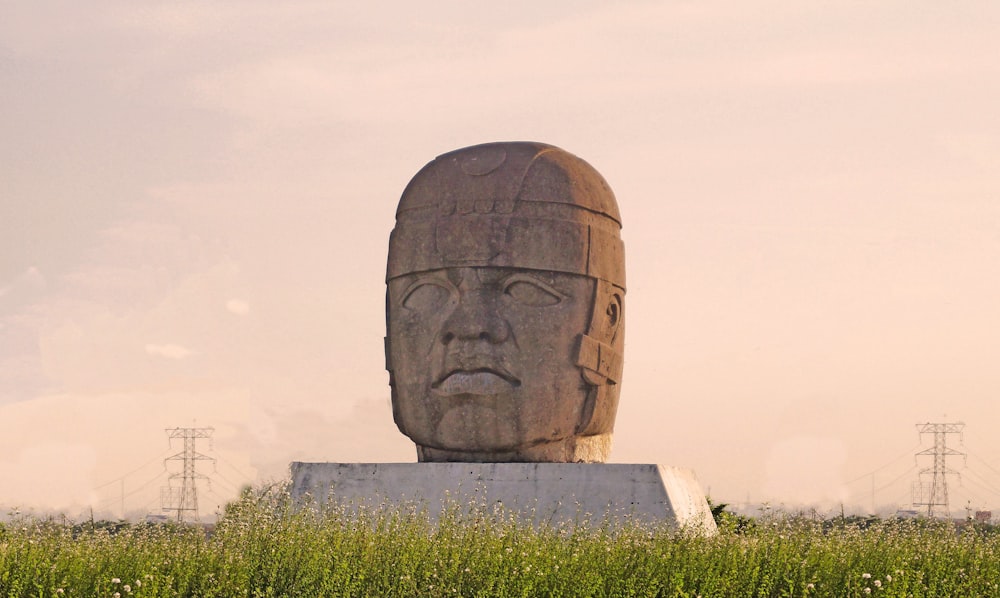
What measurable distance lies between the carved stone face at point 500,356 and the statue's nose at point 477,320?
0.4 inches

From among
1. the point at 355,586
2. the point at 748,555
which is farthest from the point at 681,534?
the point at 355,586

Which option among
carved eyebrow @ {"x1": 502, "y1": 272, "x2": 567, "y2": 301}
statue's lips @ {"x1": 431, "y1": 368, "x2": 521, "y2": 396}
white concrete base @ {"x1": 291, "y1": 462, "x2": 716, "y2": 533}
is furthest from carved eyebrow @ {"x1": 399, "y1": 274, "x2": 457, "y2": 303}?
white concrete base @ {"x1": 291, "y1": 462, "x2": 716, "y2": 533}

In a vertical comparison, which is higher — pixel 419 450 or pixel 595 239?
pixel 595 239

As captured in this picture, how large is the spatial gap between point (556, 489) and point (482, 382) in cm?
145

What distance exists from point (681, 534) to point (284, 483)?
495cm

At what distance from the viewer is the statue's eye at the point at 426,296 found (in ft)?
48.3

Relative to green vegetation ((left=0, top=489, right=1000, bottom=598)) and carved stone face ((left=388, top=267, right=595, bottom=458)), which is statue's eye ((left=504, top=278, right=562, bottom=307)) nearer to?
carved stone face ((left=388, top=267, right=595, bottom=458))

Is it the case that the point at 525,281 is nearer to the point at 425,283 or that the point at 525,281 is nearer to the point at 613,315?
the point at 425,283

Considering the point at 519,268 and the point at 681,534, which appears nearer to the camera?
the point at 681,534

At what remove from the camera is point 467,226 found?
14.5 meters

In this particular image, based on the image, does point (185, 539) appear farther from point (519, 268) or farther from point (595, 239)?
point (595, 239)

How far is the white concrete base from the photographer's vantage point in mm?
14148

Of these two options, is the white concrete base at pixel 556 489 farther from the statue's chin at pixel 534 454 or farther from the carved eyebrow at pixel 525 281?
the carved eyebrow at pixel 525 281

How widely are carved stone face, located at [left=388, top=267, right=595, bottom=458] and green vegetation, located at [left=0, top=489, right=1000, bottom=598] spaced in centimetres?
213
